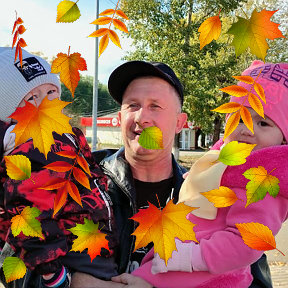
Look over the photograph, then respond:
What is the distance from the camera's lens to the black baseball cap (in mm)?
1877

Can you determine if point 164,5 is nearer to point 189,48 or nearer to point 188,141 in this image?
point 189,48

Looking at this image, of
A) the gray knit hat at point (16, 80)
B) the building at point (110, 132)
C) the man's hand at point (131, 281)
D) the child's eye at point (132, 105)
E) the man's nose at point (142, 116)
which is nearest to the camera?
the man's hand at point (131, 281)

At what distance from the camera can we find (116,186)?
192 centimetres

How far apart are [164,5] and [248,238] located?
1449cm

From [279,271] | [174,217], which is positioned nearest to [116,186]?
[174,217]

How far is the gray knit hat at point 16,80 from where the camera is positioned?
165cm

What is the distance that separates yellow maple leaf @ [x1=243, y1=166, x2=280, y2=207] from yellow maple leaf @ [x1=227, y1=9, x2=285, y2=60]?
0.38 meters

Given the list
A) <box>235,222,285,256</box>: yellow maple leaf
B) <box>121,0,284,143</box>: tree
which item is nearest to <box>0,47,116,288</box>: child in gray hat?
<box>235,222,285,256</box>: yellow maple leaf

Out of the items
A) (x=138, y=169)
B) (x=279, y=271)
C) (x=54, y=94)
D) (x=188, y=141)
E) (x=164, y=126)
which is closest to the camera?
(x=54, y=94)

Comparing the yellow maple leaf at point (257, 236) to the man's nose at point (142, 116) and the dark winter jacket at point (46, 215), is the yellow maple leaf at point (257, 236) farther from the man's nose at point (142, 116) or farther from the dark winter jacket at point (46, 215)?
the man's nose at point (142, 116)

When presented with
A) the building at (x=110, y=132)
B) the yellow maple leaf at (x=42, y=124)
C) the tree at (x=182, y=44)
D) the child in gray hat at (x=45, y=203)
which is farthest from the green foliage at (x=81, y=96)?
the building at (x=110, y=132)

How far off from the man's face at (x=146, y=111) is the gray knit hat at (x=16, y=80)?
1.36 feet

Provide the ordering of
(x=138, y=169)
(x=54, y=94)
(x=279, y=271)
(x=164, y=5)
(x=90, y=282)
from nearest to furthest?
(x=90, y=282) → (x=54, y=94) → (x=138, y=169) → (x=279, y=271) → (x=164, y=5)
